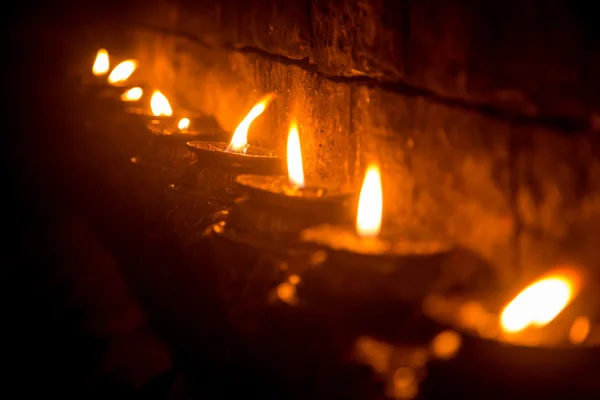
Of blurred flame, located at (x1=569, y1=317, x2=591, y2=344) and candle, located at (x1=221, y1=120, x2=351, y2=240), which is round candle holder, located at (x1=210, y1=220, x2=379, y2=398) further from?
blurred flame, located at (x1=569, y1=317, x2=591, y2=344)

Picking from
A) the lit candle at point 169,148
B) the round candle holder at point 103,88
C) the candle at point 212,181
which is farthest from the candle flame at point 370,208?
the round candle holder at point 103,88

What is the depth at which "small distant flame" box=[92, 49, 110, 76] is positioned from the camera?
570cm

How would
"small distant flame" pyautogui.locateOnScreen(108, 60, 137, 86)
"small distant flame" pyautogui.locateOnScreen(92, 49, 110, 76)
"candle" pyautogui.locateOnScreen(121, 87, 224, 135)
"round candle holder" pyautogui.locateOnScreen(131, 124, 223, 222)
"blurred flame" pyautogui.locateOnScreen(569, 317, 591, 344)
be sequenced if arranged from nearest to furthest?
"blurred flame" pyautogui.locateOnScreen(569, 317, 591, 344)
"round candle holder" pyautogui.locateOnScreen(131, 124, 223, 222)
"candle" pyautogui.locateOnScreen(121, 87, 224, 135)
"small distant flame" pyautogui.locateOnScreen(108, 60, 137, 86)
"small distant flame" pyautogui.locateOnScreen(92, 49, 110, 76)

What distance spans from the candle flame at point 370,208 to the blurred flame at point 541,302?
1.47 ft

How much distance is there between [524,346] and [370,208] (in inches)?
27.6

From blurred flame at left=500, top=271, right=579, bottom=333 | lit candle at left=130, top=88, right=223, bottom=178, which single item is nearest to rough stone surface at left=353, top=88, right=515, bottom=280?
blurred flame at left=500, top=271, right=579, bottom=333

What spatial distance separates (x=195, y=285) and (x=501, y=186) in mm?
1239

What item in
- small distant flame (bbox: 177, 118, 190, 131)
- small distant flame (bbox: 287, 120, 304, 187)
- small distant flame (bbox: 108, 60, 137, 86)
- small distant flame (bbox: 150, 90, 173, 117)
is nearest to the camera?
small distant flame (bbox: 287, 120, 304, 187)

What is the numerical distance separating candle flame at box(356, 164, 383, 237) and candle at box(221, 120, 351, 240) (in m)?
0.14

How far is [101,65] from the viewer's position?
5.81 m

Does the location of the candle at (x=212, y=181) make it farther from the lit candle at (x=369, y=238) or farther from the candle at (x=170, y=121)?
the lit candle at (x=369, y=238)

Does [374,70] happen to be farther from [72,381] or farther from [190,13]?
[190,13]

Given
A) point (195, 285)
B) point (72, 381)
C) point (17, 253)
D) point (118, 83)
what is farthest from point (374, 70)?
point (118, 83)

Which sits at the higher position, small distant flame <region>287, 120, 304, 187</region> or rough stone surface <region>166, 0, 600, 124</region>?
rough stone surface <region>166, 0, 600, 124</region>
